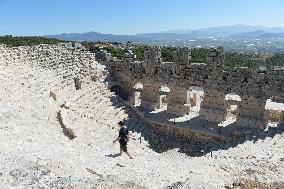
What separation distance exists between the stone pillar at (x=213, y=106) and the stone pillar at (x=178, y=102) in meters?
1.52

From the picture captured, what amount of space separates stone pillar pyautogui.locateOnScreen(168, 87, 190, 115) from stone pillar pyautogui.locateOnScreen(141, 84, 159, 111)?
1.34 metres

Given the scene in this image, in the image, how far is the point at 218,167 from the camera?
15.2 m

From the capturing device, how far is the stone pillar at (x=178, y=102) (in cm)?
2772

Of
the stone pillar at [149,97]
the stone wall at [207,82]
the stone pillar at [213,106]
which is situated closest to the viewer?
the stone wall at [207,82]

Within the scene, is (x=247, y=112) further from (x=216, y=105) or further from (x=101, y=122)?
(x=101, y=122)

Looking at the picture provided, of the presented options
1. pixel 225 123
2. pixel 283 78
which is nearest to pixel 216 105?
pixel 225 123

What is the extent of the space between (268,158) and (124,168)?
7.29 metres

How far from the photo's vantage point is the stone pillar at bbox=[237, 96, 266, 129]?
951 inches

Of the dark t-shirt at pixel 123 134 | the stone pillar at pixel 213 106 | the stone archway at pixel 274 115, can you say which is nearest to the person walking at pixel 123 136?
the dark t-shirt at pixel 123 134

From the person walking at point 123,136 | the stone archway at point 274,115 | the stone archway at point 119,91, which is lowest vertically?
the stone archway at point 274,115

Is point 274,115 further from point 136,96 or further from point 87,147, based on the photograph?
point 87,147

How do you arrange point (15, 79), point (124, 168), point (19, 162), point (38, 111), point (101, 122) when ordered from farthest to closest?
1. point (101, 122)
2. point (15, 79)
3. point (38, 111)
4. point (124, 168)
5. point (19, 162)

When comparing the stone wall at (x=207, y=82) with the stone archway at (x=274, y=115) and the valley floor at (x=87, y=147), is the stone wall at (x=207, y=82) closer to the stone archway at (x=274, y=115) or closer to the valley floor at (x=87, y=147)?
the stone archway at (x=274, y=115)

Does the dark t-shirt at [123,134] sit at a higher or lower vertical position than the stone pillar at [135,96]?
higher
